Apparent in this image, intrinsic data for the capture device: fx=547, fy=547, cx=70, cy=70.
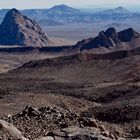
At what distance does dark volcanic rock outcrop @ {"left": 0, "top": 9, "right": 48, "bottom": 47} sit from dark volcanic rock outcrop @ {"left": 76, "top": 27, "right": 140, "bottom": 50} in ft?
139

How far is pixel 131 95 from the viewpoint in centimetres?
4181

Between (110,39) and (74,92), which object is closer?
(74,92)

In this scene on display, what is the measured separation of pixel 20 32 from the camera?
167 metres

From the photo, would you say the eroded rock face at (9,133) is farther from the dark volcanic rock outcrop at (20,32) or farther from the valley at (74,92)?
the dark volcanic rock outcrop at (20,32)

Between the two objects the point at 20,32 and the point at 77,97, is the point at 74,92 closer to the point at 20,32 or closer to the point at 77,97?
the point at 77,97

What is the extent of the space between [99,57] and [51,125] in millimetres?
58141

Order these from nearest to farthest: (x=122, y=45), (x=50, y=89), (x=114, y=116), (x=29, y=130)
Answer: (x=29, y=130)
(x=114, y=116)
(x=50, y=89)
(x=122, y=45)

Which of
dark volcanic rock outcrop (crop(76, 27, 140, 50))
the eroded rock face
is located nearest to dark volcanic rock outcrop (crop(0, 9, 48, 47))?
dark volcanic rock outcrop (crop(76, 27, 140, 50))

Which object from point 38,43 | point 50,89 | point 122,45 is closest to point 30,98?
point 50,89

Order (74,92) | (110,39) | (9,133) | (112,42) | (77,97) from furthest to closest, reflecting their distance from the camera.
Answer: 1. (110,39)
2. (112,42)
3. (74,92)
4. (77,97)
5. (9,133)

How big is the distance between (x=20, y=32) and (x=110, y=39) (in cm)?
4925

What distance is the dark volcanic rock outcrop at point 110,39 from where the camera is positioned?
123375 mm

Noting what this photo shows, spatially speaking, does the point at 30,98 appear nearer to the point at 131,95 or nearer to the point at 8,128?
the point at 131,95

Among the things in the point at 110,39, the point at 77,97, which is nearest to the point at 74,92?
the point at 77,97
